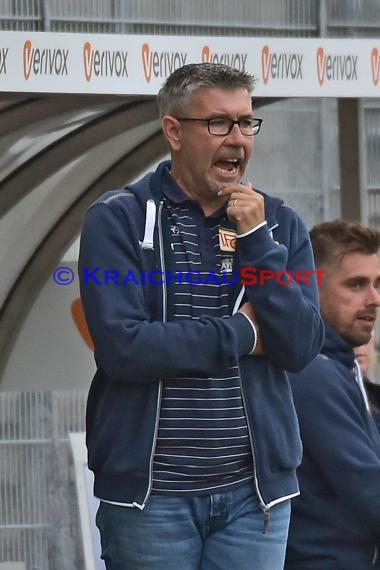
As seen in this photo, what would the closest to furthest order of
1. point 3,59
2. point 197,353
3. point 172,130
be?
point 197,353 → point 172,130 → point 3,59

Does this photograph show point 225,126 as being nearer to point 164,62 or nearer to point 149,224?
point 149,224

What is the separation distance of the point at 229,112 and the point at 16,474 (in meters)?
2.74

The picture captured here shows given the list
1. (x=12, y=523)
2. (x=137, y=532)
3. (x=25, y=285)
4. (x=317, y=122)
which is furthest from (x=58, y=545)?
(x=137, y=532)

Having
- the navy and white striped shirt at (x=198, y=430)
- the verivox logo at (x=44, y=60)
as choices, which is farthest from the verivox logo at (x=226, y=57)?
the navy and white striped shirt at (x=198, y=430)

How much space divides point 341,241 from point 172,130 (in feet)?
2.64

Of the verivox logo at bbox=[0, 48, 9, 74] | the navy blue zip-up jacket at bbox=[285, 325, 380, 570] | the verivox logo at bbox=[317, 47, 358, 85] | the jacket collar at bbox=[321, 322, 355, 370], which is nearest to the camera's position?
the navy blue zip-up jacket at bbox=[285, 325, 380, 570]

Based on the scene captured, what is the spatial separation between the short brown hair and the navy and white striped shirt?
844 millimetres

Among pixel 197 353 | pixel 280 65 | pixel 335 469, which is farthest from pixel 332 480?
pixel 280 65

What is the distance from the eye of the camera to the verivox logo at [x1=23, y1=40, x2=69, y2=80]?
13.5ft

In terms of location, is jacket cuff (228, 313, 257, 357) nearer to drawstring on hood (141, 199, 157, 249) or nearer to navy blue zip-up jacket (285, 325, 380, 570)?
drawstring on hood (141, 199, 157, 249)

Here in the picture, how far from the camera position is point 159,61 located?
4.26 meters

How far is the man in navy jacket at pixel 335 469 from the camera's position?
332 centimetres

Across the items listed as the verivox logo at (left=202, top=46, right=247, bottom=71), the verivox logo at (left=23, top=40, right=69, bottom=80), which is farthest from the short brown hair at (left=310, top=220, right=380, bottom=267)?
the verivox logo at (left=23, top=40, right=69, bottom=80)

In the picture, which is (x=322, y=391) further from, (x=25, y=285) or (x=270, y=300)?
(x=25, y=285)
